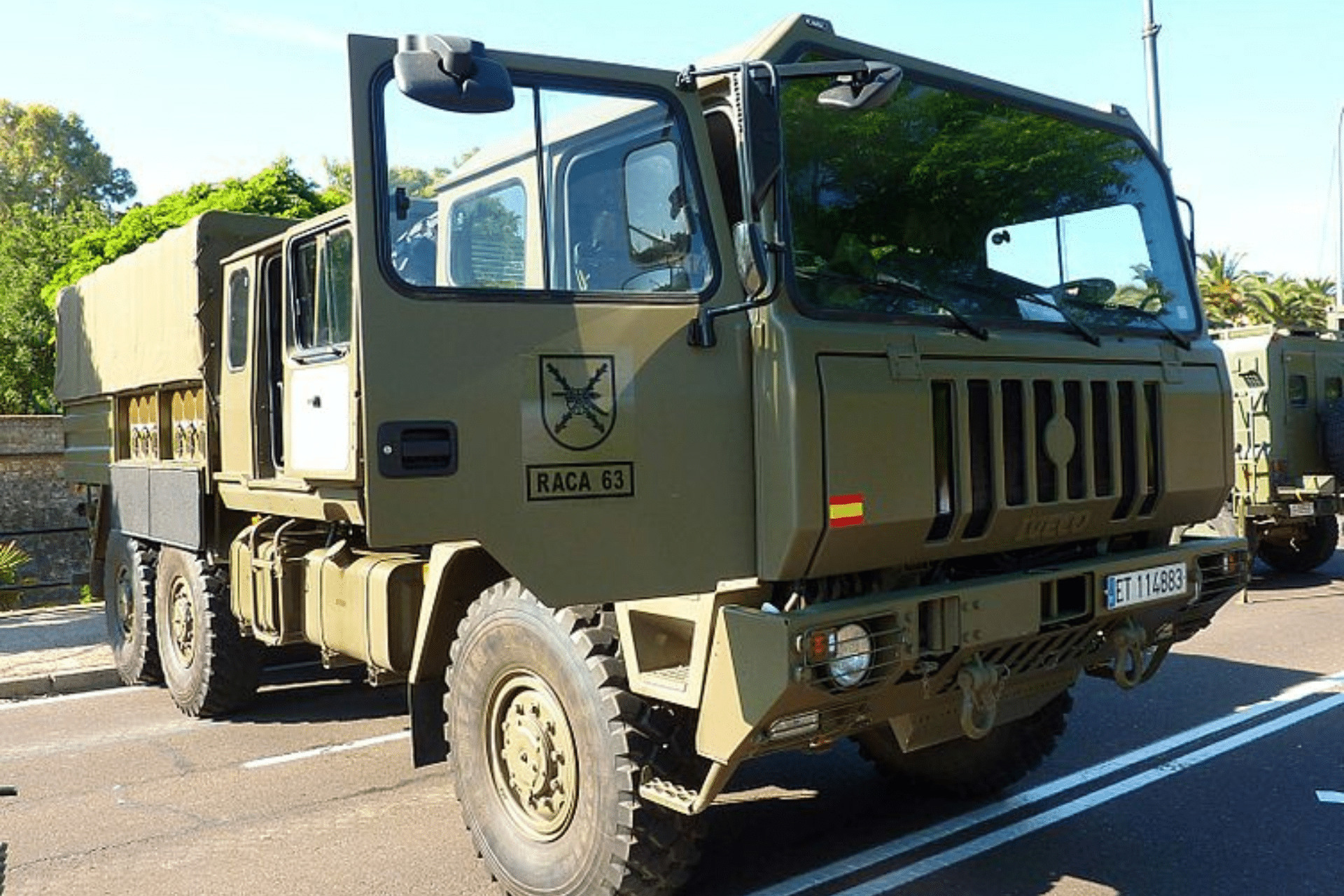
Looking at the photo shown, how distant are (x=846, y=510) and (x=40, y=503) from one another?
1505 cm

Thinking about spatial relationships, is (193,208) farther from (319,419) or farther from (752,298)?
(752,298)

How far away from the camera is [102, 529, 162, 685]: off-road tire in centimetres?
740

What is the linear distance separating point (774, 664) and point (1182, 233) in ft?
9.22

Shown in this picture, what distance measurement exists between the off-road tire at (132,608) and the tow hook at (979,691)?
5471 mm

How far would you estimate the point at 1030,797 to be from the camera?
5094 mm

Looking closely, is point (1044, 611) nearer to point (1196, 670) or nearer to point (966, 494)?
point (966, 494)

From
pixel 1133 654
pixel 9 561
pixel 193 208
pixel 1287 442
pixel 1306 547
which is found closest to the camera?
pixel 1133 654

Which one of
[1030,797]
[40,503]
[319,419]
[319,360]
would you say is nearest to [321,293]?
[319,360]

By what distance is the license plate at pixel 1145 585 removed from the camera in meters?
4.06

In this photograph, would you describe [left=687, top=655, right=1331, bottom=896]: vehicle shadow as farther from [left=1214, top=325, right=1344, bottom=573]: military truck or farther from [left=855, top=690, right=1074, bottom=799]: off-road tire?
[left=1214, top=325, right=1344, bottom=573]: military truck

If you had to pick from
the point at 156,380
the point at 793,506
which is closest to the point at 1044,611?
the point at 793,506

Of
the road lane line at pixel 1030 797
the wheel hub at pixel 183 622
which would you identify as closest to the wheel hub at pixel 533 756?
the road lane line at pixel 1030 797

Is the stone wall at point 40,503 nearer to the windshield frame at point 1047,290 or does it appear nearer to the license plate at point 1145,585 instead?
the windshield frame at point 1047,290

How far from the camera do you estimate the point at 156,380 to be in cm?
682
